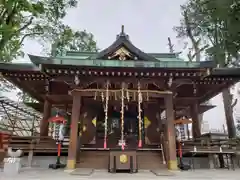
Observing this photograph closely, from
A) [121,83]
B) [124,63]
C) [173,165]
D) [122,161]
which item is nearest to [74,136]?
[122,161]

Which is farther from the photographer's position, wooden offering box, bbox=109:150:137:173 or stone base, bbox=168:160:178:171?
stone base, bbox=168:160:178:171

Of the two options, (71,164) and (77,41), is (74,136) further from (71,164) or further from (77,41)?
(77,41)

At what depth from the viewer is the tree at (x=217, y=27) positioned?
9.85m

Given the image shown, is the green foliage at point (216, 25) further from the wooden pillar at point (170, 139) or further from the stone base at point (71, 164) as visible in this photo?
the stone base at point (71, 164)

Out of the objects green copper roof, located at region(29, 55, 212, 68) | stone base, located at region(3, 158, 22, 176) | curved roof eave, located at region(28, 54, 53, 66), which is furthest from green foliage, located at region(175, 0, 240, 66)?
stone base, located at region(3, 158, 22, 176)

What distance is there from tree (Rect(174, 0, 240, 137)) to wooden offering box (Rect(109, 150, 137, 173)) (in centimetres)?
758

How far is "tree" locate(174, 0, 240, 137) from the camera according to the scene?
9.85m

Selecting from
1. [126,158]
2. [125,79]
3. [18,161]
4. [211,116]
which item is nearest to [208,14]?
[125,79]

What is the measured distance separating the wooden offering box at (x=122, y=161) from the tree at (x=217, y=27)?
24.9ft

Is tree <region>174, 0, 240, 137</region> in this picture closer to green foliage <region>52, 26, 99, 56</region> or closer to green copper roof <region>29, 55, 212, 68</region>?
green copper roof <region>29, 55, 212, 68</region>

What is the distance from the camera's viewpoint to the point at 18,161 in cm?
627

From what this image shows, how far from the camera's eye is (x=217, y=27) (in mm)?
12961

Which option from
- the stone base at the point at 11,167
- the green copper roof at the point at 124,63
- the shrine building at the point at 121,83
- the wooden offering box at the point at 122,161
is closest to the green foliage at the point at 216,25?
the shrine building at the point at 121,83

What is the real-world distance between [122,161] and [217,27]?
11364 millimetres
